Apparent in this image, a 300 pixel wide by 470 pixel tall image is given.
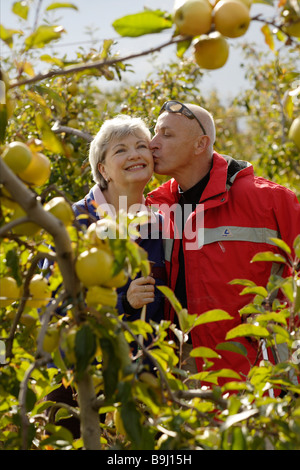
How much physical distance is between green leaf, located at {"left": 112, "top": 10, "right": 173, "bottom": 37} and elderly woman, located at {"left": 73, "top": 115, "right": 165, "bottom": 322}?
1513 millimetres

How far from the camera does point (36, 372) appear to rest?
1.43 m

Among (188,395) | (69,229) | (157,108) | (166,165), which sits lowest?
(188,395)

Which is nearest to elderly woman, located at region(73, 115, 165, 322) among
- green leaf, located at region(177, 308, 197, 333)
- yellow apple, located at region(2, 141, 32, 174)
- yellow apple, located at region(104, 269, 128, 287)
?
green leaf, located at region(177, 308, 197, 333)

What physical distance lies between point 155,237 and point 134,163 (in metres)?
0.37

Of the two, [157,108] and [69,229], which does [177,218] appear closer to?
[157,108]

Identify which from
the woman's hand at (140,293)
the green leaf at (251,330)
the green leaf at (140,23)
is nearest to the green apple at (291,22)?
the green leaf at (140,23)

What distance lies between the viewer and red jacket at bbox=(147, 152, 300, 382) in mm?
2418

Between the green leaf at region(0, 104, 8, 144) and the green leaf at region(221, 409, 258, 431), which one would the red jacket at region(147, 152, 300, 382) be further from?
the green leaf at region(0, 104, 8, 144)

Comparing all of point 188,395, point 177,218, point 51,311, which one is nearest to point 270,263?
point 177,218

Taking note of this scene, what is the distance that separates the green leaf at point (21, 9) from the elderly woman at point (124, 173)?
1.41 meters

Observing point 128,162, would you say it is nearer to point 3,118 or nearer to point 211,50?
point 3,118

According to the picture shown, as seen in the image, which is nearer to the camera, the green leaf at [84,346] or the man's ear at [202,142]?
the green leaf at [84,346]

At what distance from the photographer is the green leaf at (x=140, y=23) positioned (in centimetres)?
107

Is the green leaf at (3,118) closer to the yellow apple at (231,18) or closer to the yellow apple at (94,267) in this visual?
the yellow apple at (94,267)
